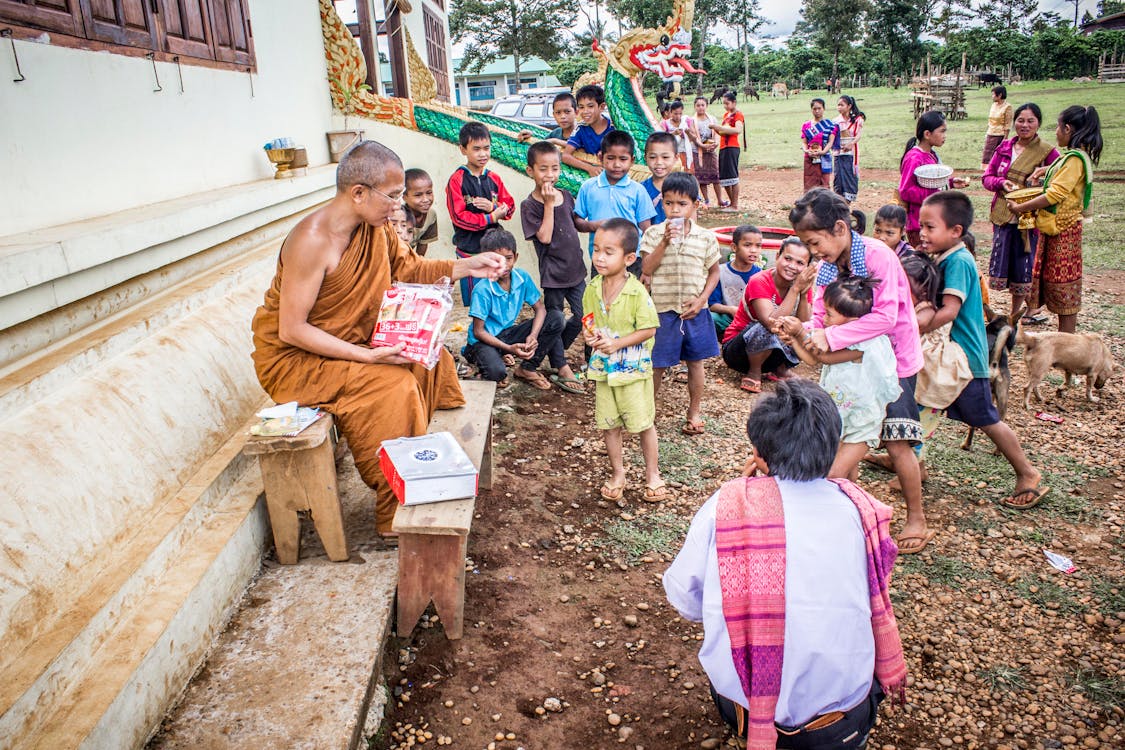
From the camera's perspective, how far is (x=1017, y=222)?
5.75 m

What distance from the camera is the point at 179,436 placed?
2934 mm

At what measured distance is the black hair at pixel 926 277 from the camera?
11.0 feet

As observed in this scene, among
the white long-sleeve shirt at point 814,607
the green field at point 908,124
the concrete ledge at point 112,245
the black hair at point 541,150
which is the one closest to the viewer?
the white long-sleeve shirt at point 814,607

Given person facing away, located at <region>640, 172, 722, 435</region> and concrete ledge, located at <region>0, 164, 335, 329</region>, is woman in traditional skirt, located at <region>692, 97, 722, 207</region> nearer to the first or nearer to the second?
person facing away, located at <region>640, 172, 722, 435</region>

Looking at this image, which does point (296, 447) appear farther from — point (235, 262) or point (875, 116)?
point (875, 116)

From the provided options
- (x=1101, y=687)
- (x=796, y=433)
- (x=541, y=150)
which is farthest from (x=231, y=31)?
(x=1101, y=687)

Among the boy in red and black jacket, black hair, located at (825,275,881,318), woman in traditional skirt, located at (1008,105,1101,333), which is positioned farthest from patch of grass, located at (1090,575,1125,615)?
the boy in red and black jacket

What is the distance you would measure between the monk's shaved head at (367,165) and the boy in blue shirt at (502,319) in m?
1.84

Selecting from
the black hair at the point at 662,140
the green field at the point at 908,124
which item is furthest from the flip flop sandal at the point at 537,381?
the green field at the point at 908,124

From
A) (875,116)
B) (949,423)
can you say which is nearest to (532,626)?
(949,423)

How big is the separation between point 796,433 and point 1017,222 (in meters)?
5.14

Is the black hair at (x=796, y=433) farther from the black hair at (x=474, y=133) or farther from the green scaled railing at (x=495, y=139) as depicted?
the green scaled railing at (x=495, y=139)

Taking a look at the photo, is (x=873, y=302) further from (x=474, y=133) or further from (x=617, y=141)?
(x=474, y=133)

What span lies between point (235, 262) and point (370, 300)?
146 cm
